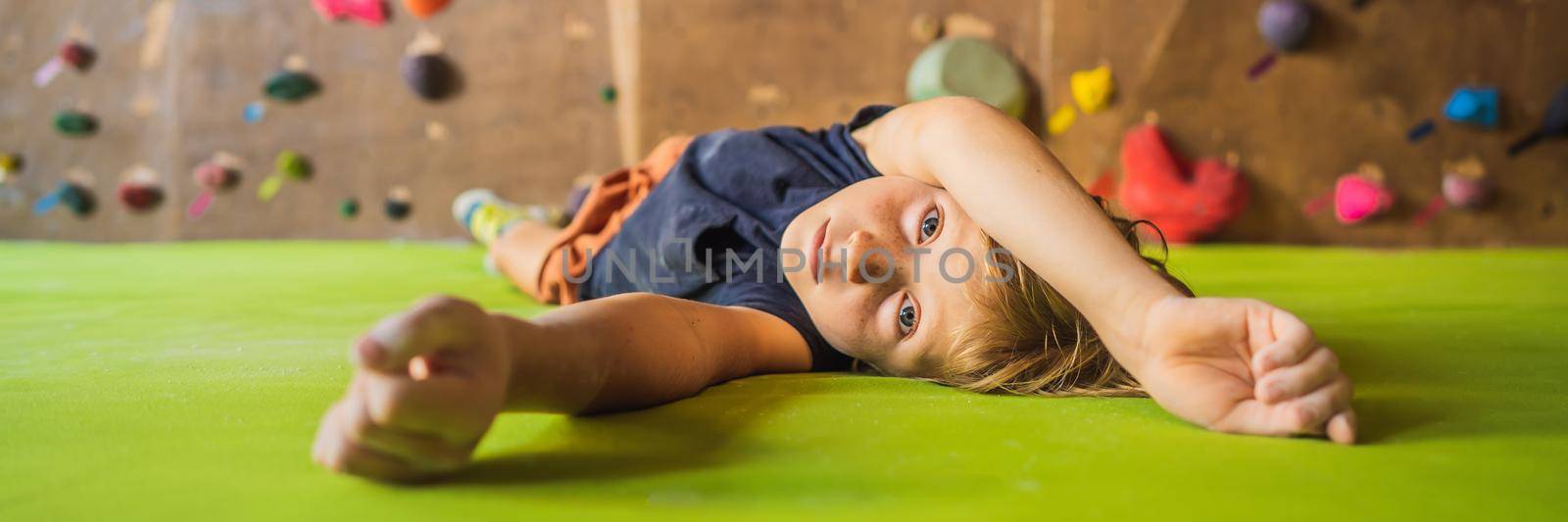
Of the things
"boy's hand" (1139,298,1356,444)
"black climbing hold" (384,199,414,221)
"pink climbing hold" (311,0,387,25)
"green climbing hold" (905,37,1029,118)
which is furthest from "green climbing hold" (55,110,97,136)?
"boy's hand" (1139,298,1356,444)

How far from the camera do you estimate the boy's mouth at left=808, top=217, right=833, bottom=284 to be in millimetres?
874

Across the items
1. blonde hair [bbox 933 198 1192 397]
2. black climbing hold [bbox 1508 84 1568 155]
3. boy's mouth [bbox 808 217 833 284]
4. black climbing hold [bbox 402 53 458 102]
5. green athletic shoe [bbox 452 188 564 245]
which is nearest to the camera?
blonde hair [bbox 933 198 1192 397]

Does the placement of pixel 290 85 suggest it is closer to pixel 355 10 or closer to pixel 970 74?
pixel 355 10

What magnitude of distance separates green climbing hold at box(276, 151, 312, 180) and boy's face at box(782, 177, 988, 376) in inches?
85.9

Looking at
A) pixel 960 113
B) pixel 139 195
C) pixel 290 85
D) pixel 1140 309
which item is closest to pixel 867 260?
pixel 960 113

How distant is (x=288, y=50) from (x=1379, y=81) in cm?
271

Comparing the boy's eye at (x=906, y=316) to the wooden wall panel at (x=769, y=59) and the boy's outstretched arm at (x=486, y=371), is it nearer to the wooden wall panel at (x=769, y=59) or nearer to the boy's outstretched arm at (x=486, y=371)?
the boy's outstretched arm at (x=486, y=371)

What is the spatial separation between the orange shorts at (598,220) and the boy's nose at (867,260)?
0.58 metres

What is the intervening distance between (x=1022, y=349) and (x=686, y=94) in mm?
1803

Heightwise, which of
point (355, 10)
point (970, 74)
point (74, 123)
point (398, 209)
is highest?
point (355, 10)

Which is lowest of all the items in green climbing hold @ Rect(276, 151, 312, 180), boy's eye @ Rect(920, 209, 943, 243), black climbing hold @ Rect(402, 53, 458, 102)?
green climbing hold @ Rect(276, 151, 312, 180)

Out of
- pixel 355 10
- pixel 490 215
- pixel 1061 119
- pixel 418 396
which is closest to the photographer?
pixel 418 396

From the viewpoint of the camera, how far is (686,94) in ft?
8.12

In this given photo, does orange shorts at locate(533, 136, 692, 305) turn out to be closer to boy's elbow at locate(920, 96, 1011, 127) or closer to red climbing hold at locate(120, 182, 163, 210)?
boy's elbow at locate(920, 96, 1011, 127)
